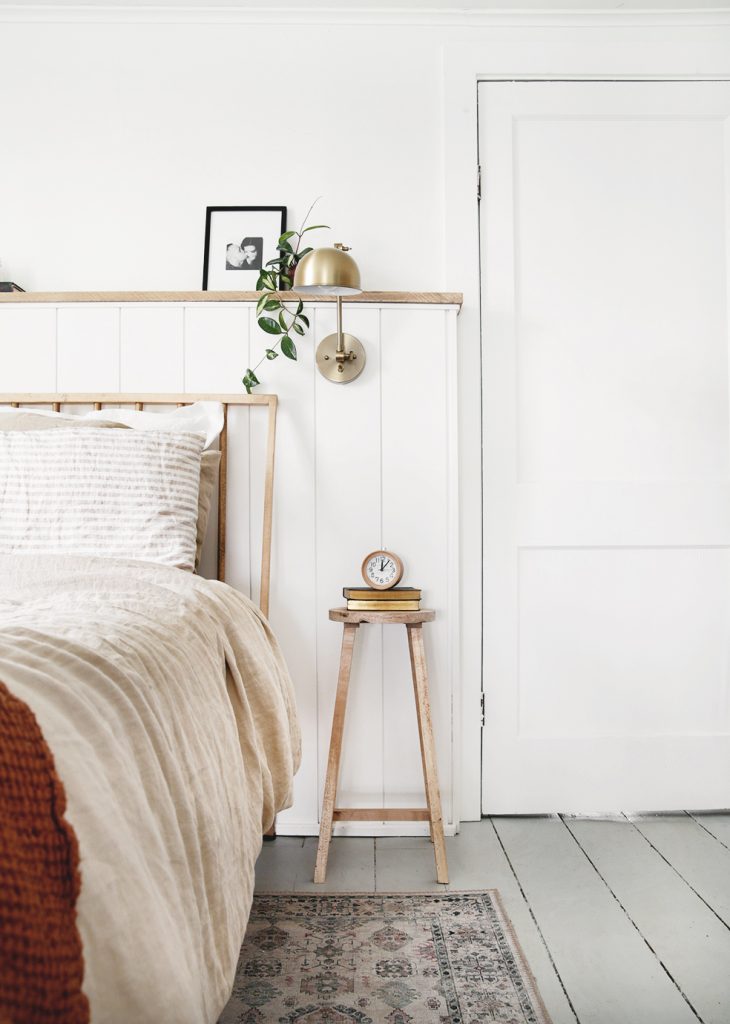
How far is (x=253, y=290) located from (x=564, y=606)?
51.3 inches

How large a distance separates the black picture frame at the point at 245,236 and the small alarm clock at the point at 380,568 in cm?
89

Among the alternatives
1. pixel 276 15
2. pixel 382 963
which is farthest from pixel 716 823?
pixel 276 15

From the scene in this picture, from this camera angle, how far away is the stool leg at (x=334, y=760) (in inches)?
76.5

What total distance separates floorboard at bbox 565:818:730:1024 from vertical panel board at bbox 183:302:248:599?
1195 millimetres

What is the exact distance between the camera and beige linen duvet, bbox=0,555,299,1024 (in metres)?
0.58

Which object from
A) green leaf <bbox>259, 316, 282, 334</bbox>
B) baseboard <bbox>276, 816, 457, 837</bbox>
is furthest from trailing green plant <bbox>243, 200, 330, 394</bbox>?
baseboard <bbox>276, 816, 457, 837</bbox>

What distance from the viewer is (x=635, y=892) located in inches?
71.9

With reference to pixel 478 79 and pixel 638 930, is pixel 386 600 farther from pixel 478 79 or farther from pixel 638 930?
pixel 478 79

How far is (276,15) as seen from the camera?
2.37 metres

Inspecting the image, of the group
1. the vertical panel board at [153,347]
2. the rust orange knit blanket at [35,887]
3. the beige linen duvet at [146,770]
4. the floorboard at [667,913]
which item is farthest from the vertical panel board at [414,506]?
the rust orange knit blanket at [35,887]

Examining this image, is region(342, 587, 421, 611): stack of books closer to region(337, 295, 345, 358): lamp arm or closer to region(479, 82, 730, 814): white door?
region(479, 82, 730, 814): white door

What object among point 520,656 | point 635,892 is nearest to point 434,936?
point 635,892

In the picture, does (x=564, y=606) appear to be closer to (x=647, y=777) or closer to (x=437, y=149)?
(x=647, y=777)

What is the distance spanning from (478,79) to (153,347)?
1258 mm
